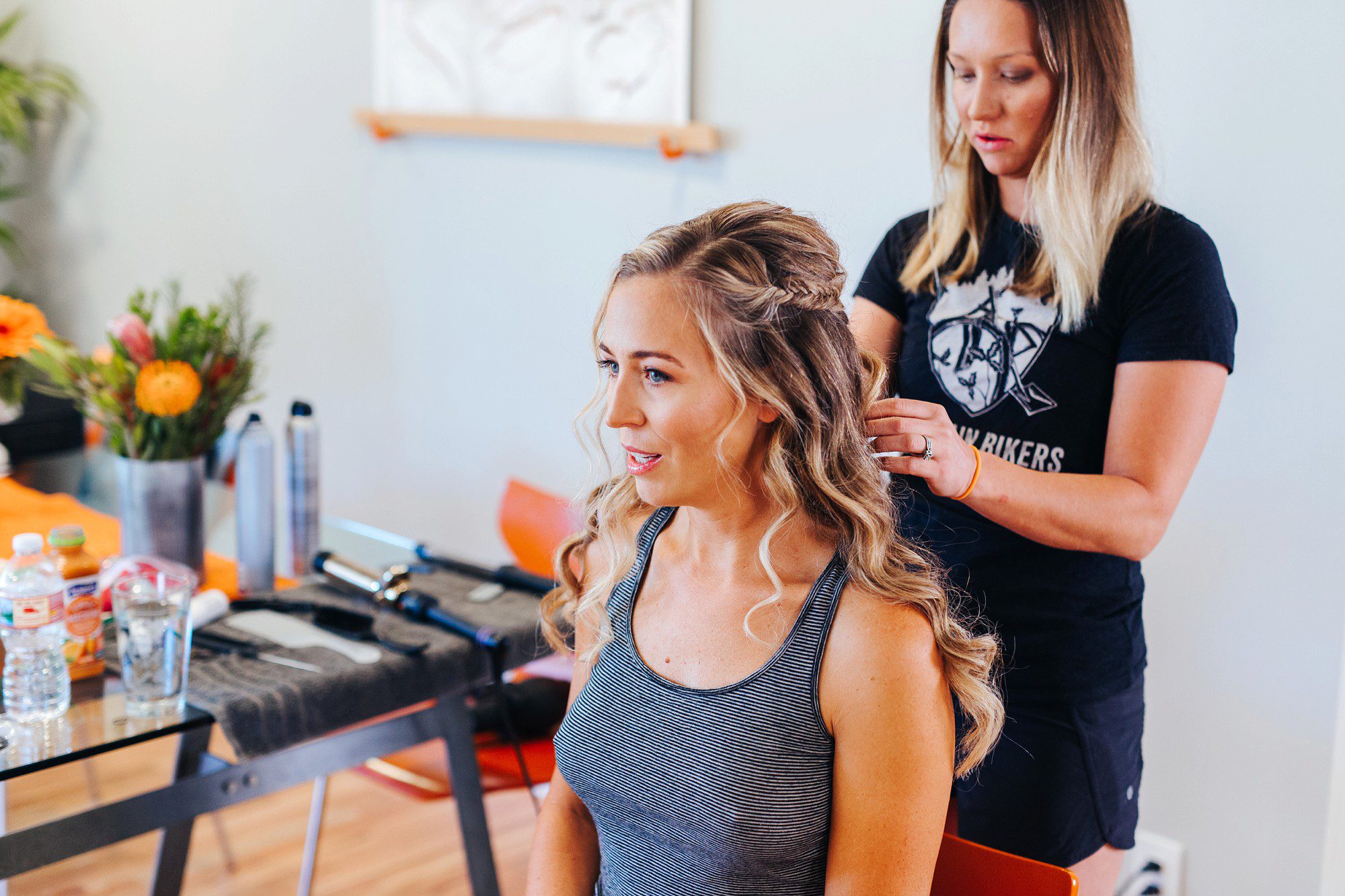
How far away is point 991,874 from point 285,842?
1.95 metres

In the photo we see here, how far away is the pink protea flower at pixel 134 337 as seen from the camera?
1.86 meters

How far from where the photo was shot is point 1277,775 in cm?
193

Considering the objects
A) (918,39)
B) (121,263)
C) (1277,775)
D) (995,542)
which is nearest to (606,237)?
(918,39)

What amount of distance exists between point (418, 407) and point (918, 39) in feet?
5.63

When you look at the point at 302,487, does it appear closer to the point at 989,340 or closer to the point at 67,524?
the point at 67,524

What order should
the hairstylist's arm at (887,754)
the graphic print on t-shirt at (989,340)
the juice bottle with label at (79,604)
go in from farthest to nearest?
the juice bottle with label at (79,604), the graphic print on t-shirt at (989,340), the hairstylist's arm at (887,754)

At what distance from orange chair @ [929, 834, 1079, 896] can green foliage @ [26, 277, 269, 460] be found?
1320mm

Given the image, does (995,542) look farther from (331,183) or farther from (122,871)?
(331,183)

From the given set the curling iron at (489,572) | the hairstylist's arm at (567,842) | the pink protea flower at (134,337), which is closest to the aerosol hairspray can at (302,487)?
the curling iron at (489,572)

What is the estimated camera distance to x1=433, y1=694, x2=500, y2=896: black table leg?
1.77 metres

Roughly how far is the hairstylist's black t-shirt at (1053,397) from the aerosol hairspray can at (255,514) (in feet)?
3.44

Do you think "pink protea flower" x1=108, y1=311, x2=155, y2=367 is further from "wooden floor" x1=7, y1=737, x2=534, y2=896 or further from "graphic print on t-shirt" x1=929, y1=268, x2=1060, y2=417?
"graphic print on t-shirt" x1=929, y1=268, x2=1060, y2=417

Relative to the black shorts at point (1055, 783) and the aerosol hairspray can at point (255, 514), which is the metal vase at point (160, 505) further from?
the black shorts at point (1055, 783)

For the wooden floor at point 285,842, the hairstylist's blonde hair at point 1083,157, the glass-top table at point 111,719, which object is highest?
the hairstylist's blonde hair at point 1083,157
